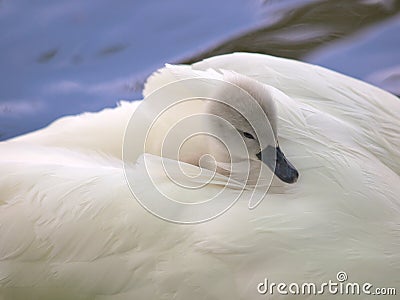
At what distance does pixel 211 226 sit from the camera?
145cm

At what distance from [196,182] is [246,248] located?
0.15 metres

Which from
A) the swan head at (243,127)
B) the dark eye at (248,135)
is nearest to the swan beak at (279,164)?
the swan head at (243,127)

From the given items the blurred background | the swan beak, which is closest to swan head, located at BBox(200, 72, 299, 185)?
the swan beak

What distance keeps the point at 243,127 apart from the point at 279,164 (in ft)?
0.73

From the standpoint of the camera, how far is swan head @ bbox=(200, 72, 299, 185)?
1.57 m

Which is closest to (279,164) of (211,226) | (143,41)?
(211,226)

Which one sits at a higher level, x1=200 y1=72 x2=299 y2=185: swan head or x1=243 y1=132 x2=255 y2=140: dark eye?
x1=200 y1=72 x2=299 y2=185: swan head

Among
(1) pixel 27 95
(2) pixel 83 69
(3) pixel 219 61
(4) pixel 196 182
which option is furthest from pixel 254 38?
(4) pixel 196 182

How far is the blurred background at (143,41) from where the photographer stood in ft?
8.89

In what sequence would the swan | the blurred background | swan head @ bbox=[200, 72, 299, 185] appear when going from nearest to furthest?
the swan, swan head @ bbox=[200, 72, 299, 185], the blurred background

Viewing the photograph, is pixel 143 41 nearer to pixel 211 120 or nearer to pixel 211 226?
pixel 211 120

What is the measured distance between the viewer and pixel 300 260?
4.68 ft

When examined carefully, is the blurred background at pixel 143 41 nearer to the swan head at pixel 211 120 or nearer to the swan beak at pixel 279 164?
the swan head at pixel 211 120

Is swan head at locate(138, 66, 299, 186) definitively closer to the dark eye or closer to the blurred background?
the dark eye
